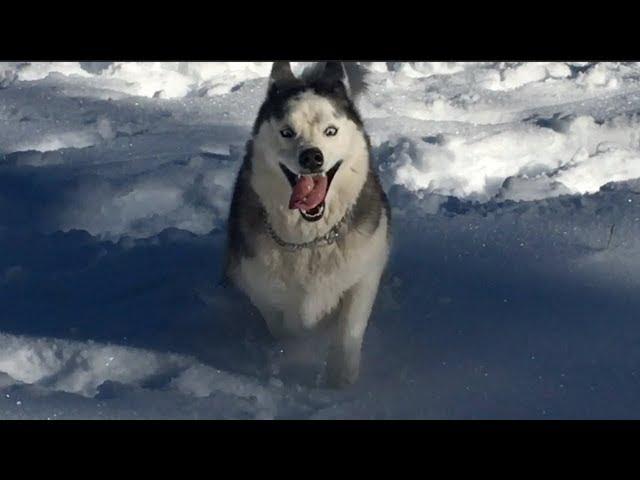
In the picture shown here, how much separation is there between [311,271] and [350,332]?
305 mm

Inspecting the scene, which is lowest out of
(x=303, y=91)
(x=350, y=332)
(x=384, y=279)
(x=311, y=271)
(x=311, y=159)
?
(x=384, y=279)

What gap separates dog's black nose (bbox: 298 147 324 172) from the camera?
3.88m

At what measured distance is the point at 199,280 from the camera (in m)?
4.97

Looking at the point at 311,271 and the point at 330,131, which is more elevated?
the point at 330,131

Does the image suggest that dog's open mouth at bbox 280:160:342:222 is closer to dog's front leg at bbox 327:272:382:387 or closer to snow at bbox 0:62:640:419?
dog's front leg at bbox 327:272:382:387

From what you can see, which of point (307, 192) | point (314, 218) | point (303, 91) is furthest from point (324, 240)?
point (303, 91)

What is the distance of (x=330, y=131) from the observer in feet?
13.2

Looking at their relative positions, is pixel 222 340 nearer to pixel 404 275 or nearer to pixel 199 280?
pixel 199 280

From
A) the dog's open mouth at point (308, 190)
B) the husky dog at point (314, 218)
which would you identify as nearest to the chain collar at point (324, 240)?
the husky dog at point (314, 218)

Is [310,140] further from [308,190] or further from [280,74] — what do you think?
[280,74]

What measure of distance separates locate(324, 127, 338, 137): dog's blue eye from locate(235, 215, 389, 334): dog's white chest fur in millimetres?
456

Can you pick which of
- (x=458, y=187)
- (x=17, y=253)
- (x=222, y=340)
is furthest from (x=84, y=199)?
(x=458, y=187)

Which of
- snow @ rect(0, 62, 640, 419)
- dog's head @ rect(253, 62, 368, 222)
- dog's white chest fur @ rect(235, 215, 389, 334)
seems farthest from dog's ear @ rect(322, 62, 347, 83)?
snow @ rect(0, 62, 640, 419)

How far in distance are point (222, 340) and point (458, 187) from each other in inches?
96.0
